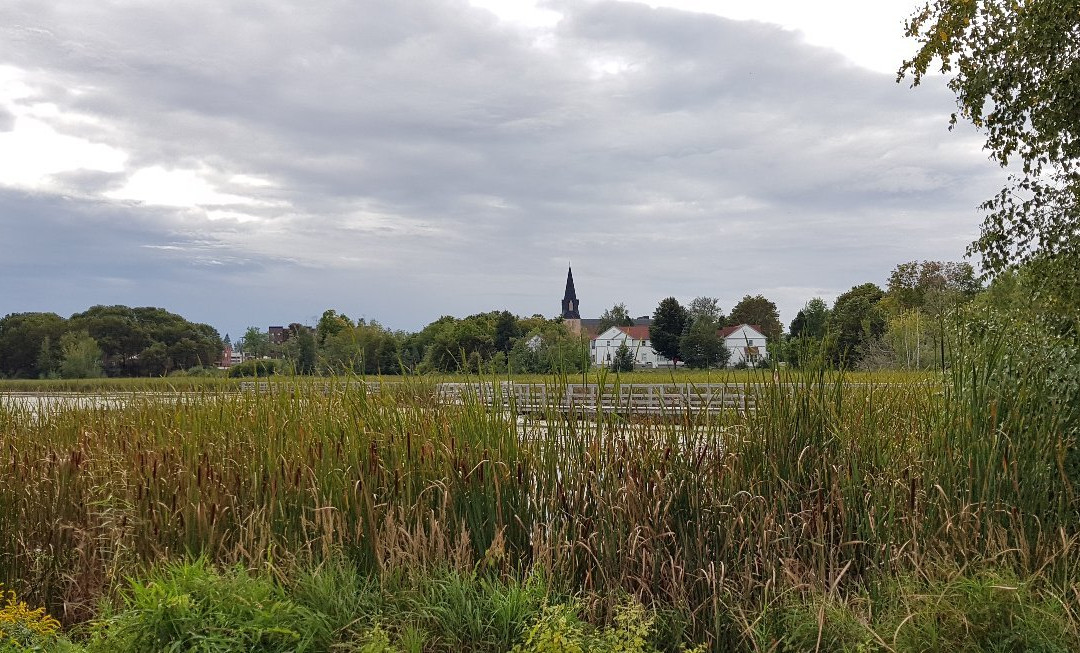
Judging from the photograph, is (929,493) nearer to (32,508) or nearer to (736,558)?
(736,558)

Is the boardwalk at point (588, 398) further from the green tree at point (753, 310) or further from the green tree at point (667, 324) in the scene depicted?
the green tree at point (753, 310)

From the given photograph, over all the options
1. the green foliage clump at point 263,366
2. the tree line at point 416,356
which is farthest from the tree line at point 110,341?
the tree line at point 416,356

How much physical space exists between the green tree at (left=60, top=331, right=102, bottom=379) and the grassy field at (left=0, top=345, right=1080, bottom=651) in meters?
51.4

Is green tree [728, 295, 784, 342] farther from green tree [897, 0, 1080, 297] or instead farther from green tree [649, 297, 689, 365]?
green tree [897, 0, 1080, 297]

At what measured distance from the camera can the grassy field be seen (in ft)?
11.5

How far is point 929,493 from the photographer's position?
→ 4.32 meters

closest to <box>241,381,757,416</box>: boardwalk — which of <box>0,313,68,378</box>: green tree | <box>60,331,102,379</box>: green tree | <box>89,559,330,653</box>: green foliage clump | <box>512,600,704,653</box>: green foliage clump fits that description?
<box>512,600,704,653</box>: green foliage clump

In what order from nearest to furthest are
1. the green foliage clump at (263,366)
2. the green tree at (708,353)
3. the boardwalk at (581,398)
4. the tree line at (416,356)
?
1. the boardwalk at (581,398)
2. the tree line at (416,356)
3. the green tree at (708,353)
4. the green foliage clump at (263,366)

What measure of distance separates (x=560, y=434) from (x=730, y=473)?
0.94m

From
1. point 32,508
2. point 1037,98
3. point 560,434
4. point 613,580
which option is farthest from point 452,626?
point 1037,98

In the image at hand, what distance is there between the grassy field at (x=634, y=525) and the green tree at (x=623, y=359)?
0.29 metres

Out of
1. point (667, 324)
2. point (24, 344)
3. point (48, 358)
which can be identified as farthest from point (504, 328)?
point (24, 344)

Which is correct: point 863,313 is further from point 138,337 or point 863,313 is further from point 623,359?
point 138,337

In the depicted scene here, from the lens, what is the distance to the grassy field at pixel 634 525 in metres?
3.52
